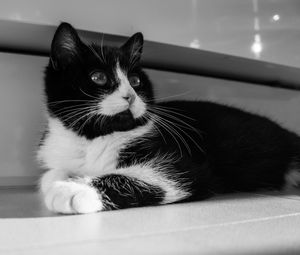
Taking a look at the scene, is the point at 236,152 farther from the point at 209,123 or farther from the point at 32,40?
the point at 32,40

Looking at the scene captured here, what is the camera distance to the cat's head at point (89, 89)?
1.01m

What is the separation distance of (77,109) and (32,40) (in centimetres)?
38

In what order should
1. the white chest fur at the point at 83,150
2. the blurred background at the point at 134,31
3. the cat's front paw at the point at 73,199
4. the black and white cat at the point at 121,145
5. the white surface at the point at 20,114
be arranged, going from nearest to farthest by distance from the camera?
the cat's front paw at the point at 73,199, the black and white cat at the point at 121,145, the white chest fur at the point at 83,150, the blurred background at the point at 134,31, the white surface at the point at 20,114

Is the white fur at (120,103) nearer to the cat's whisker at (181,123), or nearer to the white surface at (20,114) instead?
the cat's whisker at (181,123)

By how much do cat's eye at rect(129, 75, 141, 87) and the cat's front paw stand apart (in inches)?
13.9

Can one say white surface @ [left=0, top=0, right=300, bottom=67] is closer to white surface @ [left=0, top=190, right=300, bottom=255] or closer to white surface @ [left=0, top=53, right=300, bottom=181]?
white surface @ [left=0, top=53, right=300, bottom=181]

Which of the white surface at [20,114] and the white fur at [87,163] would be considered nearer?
the white fur at [87,163]

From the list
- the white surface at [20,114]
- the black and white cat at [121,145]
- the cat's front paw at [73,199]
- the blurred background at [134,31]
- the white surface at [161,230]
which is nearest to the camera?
the white surface at [161,230]

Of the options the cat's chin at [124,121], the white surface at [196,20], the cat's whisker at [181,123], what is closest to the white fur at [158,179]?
the cat's chin at [124,121]

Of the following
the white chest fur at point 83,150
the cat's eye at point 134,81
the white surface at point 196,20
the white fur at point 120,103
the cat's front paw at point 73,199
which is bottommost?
the cat's front paw at point 73,199

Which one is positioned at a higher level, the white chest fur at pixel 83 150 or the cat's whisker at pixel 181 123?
the cat's whisker at pixel 181 123

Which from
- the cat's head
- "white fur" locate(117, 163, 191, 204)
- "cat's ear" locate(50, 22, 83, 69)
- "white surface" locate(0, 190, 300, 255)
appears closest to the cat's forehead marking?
the cat's head

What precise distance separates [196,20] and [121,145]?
56cm

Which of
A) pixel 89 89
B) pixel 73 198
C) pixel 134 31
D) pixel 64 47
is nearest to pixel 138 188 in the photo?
pixel 73 198
